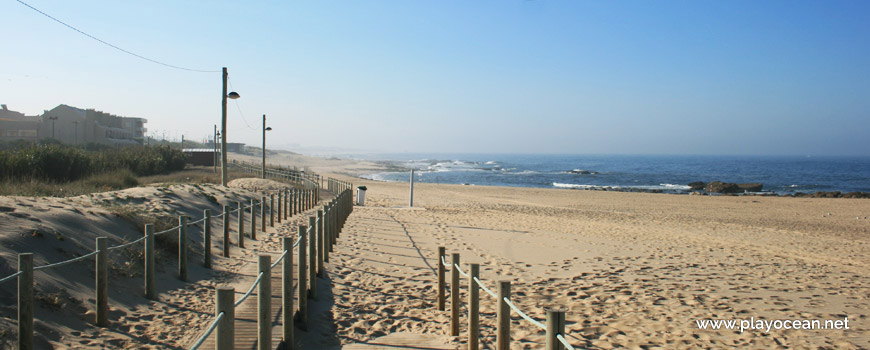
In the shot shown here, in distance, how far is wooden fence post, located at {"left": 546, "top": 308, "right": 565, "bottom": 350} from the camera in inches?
126

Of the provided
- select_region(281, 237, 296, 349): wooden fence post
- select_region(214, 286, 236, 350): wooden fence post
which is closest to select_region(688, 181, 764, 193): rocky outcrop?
select_region(281, 237, 296, 349): wooden fence post

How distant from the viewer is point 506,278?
29.6 feet

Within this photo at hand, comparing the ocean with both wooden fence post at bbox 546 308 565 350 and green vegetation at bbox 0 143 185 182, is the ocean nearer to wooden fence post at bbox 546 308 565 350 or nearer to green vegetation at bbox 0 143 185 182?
green vegetation at bbox 0 143 185 182

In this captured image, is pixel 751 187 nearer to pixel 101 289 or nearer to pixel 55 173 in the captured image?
pixel 55 173

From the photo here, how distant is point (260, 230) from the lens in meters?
13.4

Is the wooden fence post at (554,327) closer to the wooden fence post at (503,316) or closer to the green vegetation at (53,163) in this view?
the wooden fence post at (503,316)

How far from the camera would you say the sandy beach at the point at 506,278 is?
5.74 metres

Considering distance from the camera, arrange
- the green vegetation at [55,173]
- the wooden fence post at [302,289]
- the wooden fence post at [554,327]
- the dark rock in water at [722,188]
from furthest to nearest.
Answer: the dark rock in water at [722,188] < the green vegetation at [55,173] < the wooden fence post at [302,289] < the wooden fence post at [554,327]

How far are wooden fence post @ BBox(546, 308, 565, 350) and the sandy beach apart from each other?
2.41 metres

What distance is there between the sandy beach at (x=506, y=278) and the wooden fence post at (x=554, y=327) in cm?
241

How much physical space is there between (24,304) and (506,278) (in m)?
6.54

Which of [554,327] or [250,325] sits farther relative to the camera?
[250,325]

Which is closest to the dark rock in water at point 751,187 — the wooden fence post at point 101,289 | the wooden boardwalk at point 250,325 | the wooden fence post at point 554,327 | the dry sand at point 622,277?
the dry sand at point 622,277

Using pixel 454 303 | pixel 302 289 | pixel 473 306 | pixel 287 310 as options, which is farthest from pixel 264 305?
pixel 454 303
